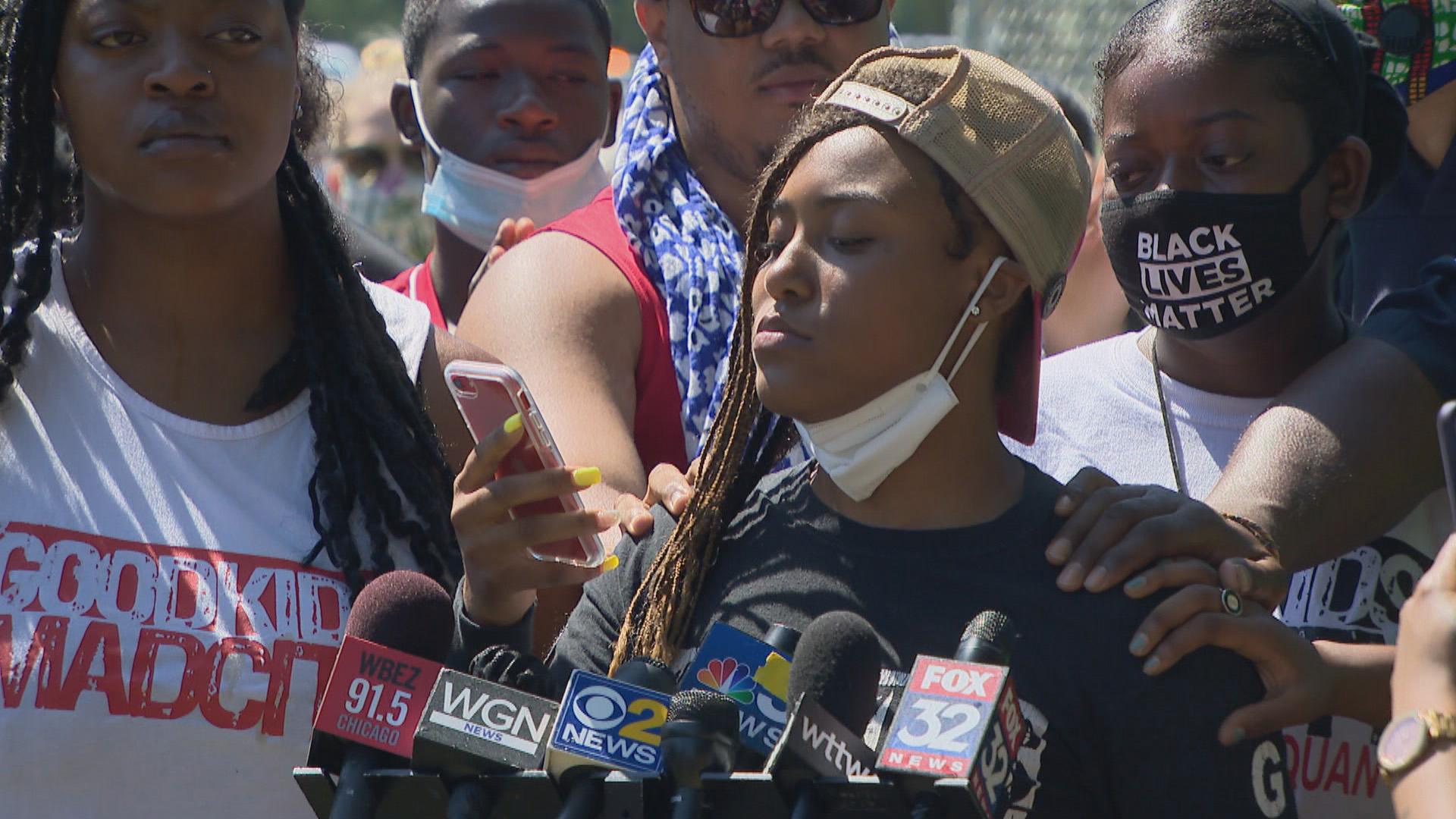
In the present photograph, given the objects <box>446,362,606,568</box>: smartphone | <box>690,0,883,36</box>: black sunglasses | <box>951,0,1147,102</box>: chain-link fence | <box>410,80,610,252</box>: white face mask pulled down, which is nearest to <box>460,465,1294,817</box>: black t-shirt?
<box>446,362,606,568</box>: smartphone

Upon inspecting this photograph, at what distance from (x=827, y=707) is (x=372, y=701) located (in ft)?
1.88

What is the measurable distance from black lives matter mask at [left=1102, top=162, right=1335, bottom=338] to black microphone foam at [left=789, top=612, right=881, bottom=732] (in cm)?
141

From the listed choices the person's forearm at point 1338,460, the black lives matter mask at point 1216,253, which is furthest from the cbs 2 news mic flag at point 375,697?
the black lives matter mask at point 1216,253

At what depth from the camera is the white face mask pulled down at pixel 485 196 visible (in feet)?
18.4

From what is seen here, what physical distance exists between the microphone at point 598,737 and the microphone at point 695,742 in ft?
0.14

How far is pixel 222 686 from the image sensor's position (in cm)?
301

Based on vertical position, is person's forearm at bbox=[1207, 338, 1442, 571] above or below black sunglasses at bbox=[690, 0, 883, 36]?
below

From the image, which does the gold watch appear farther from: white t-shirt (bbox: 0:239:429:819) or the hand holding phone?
white t-shirt (bbox: 0:239:429:819)

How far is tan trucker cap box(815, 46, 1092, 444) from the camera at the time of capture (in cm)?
292

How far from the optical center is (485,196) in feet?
18.6

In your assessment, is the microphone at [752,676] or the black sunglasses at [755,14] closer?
the microphone at [752,676]

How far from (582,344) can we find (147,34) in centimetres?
103

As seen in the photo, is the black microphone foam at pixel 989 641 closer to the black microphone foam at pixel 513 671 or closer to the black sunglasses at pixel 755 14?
the black microphone foam at pixel 513 671

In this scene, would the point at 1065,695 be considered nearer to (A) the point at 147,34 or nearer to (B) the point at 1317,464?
(B) the point at 1317,464
